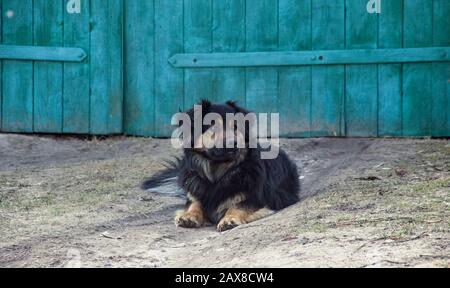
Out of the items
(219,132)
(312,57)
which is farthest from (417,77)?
(219,132)

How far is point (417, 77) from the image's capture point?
7.88m

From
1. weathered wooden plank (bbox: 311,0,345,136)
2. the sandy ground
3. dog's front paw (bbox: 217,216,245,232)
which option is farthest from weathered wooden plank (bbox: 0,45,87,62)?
dog's front paw (bbox: 217,216,245,232)

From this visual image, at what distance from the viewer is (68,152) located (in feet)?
→ 27.3

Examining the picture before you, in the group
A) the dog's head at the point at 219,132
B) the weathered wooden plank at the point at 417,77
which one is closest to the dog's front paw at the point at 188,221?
the dog's head at the point at 219,132

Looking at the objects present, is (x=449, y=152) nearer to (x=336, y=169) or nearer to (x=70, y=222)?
(x=336, y=169)

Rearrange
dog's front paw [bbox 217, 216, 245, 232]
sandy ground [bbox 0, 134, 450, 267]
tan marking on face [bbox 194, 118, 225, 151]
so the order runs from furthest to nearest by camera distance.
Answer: tan marking on face [bbox 194, 118, 225, 151], dog's front paw [bbox 217, 216, 245, 232], sandy ground [bbox 0, 134, 450, 267]

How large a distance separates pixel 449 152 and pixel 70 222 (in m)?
3.51

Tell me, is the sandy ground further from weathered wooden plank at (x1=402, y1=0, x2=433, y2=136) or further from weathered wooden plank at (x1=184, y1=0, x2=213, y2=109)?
weathered wooden plank at (x1=184, y1=0, x2=213, y2=109)

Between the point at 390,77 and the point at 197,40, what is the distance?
205cm

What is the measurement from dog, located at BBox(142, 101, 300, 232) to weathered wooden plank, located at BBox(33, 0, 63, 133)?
3229 mm

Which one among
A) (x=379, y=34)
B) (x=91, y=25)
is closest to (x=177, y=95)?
(x=91, y=25)

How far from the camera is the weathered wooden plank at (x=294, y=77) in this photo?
816 cm

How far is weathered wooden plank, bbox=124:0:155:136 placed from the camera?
858 centimetres

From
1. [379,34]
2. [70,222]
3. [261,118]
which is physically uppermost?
[379,34]
